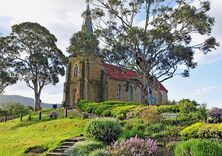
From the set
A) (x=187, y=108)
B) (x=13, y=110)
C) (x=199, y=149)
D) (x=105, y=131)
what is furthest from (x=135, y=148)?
(x=13, y=110)

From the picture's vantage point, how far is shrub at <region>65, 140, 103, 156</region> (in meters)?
12.8

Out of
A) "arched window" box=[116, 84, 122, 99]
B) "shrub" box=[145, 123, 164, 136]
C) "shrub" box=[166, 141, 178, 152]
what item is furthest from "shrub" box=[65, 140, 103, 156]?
"arched window" box=[116, 84, 122, 99]

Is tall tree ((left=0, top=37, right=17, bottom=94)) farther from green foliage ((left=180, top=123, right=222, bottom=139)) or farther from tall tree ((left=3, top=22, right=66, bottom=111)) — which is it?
green foliage ((left=180, top=123, right=222, bottom=139))

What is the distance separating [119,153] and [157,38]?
23375mm

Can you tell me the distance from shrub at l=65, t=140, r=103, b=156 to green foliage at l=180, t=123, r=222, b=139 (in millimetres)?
3530

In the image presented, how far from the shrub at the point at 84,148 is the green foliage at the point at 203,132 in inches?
139

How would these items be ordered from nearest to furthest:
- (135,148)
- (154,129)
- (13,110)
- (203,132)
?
(135,148) → (203,132) → (154,129) → (13,110)

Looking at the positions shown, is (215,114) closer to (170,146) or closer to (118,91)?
(170,146)

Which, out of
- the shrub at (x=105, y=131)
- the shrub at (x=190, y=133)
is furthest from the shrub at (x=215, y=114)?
the shrub at (x=105, y=131)

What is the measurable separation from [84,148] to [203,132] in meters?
4.73

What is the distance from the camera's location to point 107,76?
50.5 m

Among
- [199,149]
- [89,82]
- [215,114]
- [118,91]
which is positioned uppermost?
[89,82]

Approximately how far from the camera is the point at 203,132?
43.1 ft

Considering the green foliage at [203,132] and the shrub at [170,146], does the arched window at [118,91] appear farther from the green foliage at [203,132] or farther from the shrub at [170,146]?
the shrub at [170,146]
